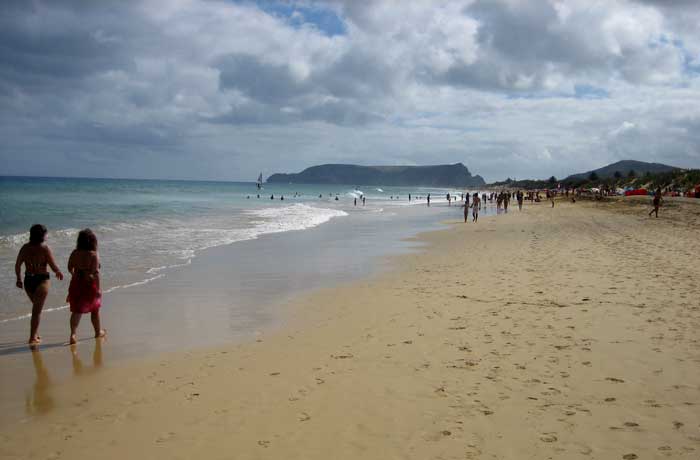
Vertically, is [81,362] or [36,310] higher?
[36,310]

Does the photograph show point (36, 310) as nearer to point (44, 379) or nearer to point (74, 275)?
point (74, 275)

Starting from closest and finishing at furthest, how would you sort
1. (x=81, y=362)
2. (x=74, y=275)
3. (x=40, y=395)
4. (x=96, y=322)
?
(x=40, y=395) < (x=81, y=362) < (x=74, y=275) < (x=96, y=322)

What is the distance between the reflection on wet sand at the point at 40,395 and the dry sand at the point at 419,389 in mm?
37

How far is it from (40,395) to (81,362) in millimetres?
1050

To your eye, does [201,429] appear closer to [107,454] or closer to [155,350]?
[107,454]

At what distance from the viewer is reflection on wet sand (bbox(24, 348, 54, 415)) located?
16.3 ft

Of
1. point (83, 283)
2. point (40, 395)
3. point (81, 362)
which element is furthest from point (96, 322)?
point (40, 395)

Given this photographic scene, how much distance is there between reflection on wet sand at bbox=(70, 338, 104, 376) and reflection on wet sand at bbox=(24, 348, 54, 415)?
1.09 feet

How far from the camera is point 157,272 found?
1284 cm

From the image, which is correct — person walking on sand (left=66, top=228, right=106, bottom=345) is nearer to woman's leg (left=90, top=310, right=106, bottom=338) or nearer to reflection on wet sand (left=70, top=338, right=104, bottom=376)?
woman's leg (left=90, top=310, right=106, bottom=338)

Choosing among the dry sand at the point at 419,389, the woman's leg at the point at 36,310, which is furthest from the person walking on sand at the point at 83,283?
the dry sand at the point at 419,389

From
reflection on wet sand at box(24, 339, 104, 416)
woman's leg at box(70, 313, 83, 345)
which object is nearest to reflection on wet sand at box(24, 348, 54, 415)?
reflection on wet sand at box(24, 339, 104, 416)

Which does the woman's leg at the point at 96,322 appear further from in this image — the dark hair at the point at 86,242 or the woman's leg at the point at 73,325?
the dark hair at the point at 86,242

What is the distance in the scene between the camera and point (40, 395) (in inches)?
209
